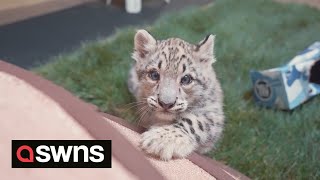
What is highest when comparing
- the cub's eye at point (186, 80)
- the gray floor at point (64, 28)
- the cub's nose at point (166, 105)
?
the gray floor at point (64, 28)

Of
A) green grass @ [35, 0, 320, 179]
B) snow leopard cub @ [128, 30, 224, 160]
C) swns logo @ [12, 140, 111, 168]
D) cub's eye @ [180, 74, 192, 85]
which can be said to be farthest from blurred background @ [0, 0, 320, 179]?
swns logo @ [12, 140, 111, 168]

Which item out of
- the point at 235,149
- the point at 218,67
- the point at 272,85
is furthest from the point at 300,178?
the point at 218,67

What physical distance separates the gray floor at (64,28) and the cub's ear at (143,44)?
129 centimetres

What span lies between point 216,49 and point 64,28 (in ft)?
3.71

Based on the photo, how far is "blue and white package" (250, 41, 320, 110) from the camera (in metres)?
2.06

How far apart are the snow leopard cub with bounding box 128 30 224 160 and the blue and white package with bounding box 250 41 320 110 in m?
0.63

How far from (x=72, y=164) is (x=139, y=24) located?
2.61m

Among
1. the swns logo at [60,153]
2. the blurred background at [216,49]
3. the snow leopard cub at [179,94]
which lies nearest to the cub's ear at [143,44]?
the snow leopard cub at [179,94]

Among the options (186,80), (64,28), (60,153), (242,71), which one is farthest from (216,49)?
(60,153)

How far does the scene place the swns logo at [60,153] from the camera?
0.66 metres

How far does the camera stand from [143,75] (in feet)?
4.67

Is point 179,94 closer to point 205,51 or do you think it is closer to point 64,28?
point 205,51

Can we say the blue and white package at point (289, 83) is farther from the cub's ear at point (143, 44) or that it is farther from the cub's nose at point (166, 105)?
the cub's nose at point (166, 105)

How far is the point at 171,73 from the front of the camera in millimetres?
1331
